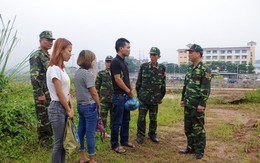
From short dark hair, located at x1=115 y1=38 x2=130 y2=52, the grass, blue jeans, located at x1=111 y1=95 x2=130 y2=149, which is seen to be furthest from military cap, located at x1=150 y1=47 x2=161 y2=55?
the grass

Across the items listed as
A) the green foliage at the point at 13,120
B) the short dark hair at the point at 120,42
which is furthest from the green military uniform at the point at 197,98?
the green foliage at the point at 13,120

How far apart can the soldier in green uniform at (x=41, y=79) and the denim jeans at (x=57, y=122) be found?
3.31 ft

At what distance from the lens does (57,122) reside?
9.18 ft

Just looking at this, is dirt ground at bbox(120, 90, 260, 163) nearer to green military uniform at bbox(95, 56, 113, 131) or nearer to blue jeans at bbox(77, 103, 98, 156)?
blue jeans at bbox(77, 103, 98, 156)

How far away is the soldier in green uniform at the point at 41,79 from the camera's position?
373 cm

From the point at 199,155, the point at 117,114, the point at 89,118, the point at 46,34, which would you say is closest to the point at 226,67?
the point at 199,155

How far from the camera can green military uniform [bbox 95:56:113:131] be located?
5215mm

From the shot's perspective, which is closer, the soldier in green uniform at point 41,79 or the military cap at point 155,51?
the soldier in green uniform at point 41,79

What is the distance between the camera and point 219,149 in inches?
180

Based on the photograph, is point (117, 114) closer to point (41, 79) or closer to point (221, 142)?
point (41, 79)

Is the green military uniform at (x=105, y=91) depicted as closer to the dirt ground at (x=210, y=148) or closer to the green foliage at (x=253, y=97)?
the dirt ground at (x=210, y=148)

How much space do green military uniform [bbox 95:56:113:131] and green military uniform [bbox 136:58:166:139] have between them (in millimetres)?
748

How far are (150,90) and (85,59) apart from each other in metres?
1.73

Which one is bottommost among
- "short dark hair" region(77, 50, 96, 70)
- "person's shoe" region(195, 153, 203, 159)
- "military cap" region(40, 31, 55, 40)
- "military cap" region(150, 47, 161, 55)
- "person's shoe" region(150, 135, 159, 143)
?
"person's shoe" region(195, 153, 203, 159)
